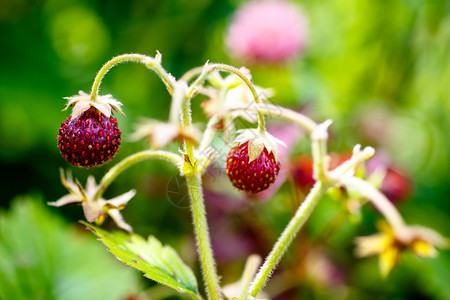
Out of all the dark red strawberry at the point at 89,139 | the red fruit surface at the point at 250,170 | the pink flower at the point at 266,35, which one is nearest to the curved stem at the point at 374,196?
the red fruit surface at the point at 250,170

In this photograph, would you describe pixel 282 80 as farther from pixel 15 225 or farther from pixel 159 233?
pixel 15 225

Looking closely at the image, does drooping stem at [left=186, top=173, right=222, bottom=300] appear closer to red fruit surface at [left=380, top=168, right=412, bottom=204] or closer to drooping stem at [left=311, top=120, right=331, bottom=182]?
drooping stem at [left=311, top=120, right=331, bottom=182]

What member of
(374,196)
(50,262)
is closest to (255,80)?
(50,262)

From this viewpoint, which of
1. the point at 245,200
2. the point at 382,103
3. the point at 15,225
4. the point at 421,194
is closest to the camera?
the point at 15,225

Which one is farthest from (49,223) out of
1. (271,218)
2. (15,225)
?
(271,218)

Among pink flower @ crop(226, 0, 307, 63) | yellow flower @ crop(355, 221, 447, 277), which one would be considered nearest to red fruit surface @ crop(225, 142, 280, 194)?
yellow flower @ crop(355, 221, 447, 277)

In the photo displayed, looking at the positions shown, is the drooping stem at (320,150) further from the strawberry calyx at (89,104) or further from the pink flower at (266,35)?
the pink flower at (266,35)

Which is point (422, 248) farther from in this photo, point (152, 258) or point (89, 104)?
point (89, 104)
